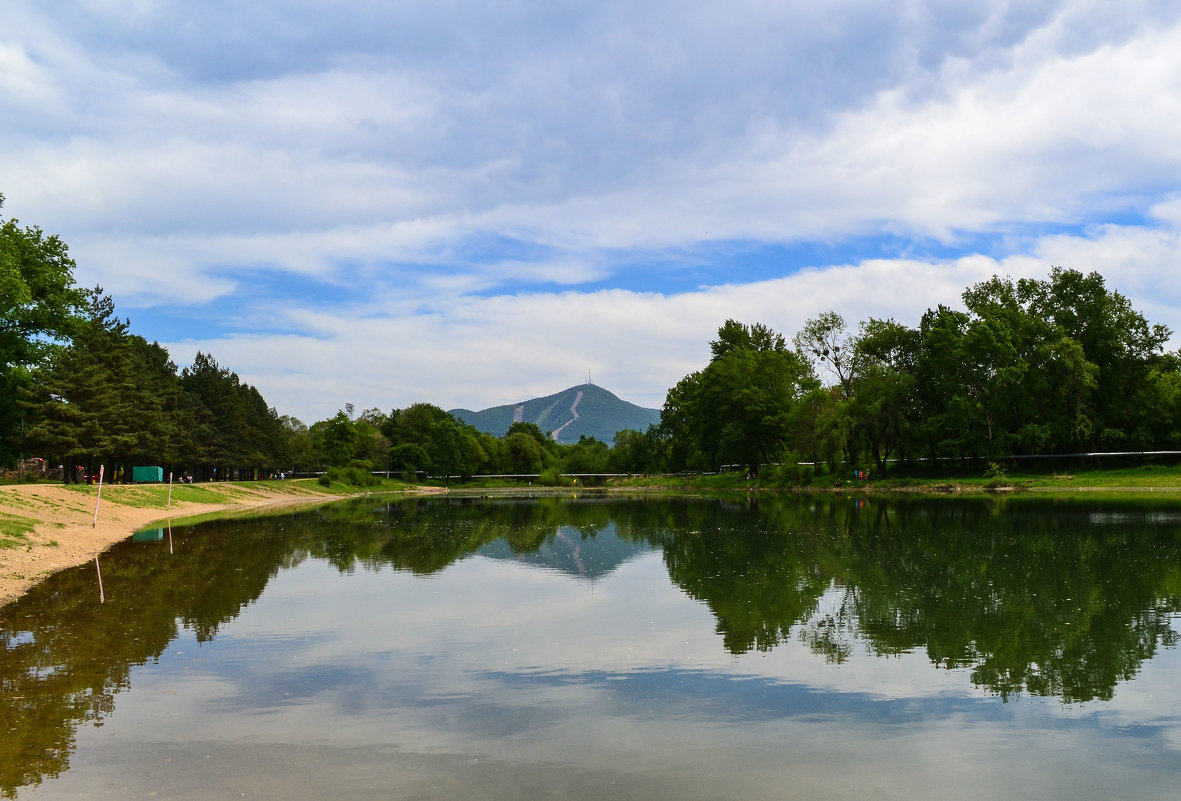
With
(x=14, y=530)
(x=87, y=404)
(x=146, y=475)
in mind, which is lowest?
(x=14, y=530)

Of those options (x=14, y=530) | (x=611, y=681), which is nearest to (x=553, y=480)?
(x=14, y=530)

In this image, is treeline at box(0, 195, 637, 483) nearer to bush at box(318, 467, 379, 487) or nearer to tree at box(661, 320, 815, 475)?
bush at box(318, 467, 379, 487)

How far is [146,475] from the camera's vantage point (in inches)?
2872

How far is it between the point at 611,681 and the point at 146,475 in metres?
73.0

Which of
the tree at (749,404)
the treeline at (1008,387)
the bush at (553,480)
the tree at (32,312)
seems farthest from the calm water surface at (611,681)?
the bush at (553,480)

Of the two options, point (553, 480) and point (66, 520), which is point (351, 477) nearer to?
point (553, 480)

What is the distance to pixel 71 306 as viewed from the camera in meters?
53.1

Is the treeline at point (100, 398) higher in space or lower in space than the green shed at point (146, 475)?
higher

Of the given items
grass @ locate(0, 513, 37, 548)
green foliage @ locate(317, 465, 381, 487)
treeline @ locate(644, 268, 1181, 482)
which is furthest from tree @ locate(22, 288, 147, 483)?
treeline @ locate(644, 268, 1181, 482)

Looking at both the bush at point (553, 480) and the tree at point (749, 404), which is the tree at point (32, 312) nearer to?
the tree at point (749, 404)

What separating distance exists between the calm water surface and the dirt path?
5.10 feet

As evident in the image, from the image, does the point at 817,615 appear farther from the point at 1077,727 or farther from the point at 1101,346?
the point at 1101,346

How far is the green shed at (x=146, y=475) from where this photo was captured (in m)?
72.2

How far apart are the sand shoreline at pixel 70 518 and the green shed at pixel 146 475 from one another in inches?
228
